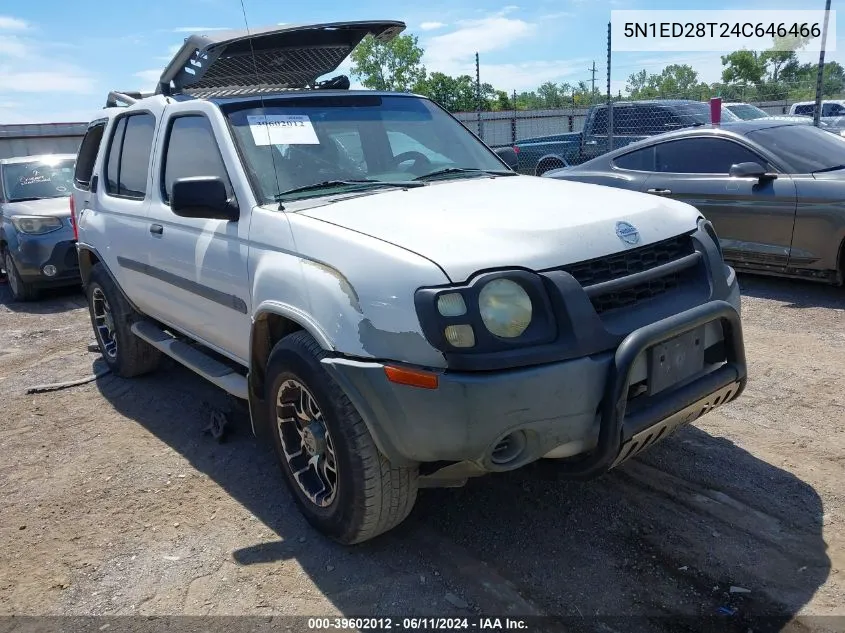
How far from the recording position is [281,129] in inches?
139

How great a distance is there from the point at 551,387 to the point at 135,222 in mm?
3117

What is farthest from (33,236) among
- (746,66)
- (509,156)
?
(746,66)

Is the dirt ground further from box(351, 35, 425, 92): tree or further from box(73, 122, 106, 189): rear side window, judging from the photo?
box(351, 35, 425, 92): tree

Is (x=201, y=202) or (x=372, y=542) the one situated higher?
(x=201, y=202)

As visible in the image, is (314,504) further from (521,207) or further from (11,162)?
(11,162)

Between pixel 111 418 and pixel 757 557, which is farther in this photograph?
pixel 111 418

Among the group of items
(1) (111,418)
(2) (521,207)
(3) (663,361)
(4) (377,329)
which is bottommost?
(1) (111,418)

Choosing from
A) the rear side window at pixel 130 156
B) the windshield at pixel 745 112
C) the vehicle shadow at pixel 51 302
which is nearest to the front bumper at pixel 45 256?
the vehicle shadow at pixel 51 302

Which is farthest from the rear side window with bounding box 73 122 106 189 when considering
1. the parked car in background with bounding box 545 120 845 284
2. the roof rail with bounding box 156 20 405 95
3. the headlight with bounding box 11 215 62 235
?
the parked car in background with bounding box 545 120 845 284

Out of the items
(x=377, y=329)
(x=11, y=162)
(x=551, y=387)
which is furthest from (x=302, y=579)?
(x=11, y=162)

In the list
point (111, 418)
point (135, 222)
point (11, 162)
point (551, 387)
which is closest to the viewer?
point (551, 387)

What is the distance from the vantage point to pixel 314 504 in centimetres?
303

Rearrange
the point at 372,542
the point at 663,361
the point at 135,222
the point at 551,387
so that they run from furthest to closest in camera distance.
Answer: the point at 135,222 < the point at 372,542 < the point at 663,361 < the point at 551,387

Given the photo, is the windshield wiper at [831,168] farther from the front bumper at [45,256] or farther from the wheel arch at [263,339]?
the front bumper at [45,256]
